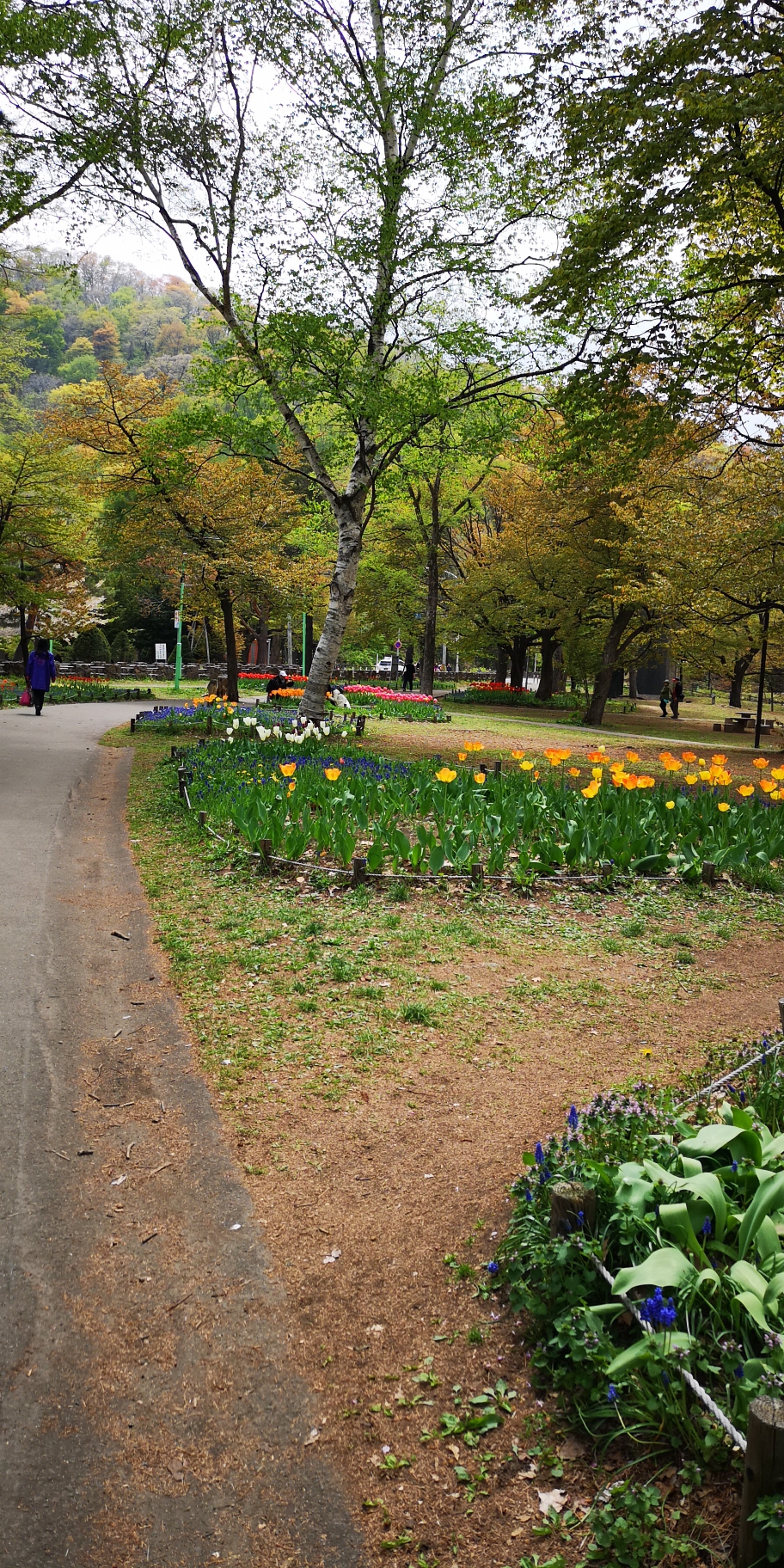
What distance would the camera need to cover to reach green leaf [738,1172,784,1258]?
219cm

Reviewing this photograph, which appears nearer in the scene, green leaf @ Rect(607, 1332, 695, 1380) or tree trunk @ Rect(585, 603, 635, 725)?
green leaf @ Rect(607, 1332, 695, 1380)

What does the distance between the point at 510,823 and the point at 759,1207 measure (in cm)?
486

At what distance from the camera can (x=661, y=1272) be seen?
81.0 inches

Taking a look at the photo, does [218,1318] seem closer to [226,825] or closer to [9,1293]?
[9,1293]

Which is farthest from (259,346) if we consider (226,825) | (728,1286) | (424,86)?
(728,1286)

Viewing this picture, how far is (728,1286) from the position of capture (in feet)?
6.84

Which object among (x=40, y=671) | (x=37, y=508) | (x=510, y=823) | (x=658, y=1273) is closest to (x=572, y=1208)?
(x=658, y=1273)

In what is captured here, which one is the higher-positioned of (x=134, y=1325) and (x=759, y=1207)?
(x=759, y=1207)

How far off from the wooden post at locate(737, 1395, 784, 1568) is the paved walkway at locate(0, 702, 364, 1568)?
832mm

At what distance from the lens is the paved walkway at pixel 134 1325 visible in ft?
6.28

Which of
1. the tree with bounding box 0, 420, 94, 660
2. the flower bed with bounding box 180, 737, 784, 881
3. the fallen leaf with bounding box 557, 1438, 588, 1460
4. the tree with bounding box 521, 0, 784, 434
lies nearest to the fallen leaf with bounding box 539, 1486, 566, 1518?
the fallen leaf with bounding box 557, 1438, 588, 1460

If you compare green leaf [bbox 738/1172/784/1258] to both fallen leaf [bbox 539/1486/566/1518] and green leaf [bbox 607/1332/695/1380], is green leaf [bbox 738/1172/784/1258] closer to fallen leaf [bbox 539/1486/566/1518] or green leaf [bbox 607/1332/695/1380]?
green leaf [bbox 607/1332/695/1380]

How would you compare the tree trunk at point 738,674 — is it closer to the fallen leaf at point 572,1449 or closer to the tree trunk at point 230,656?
the tree trunk at point 230,656

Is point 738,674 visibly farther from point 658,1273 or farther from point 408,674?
point 658,1273
